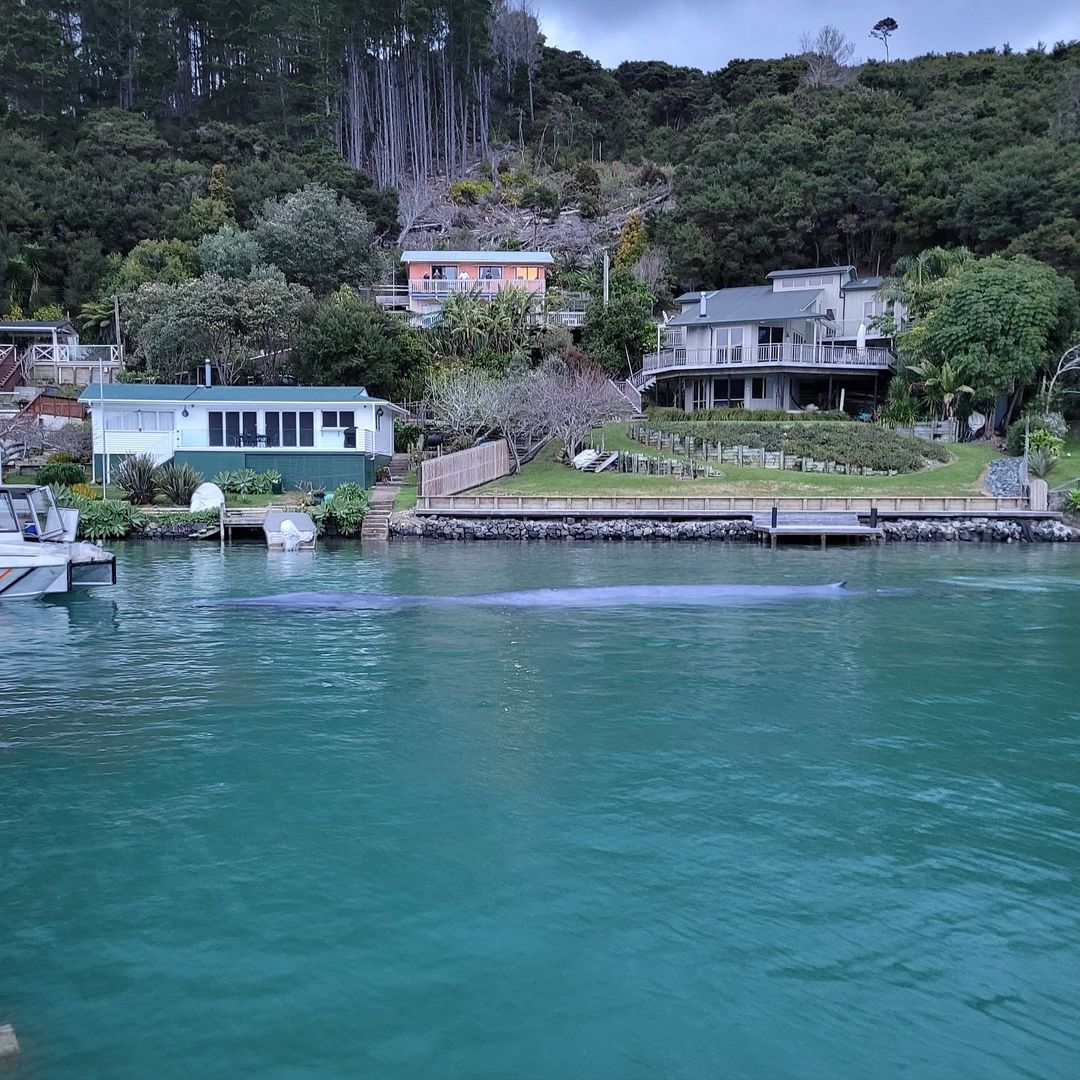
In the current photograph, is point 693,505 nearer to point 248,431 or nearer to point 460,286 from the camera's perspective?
point 248,431

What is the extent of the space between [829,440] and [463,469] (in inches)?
717

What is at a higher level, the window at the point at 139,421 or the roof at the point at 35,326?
the roof at the point at 35,326

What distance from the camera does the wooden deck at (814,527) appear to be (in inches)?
1463

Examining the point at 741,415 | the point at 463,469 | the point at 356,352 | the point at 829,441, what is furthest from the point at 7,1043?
the point at 741,415

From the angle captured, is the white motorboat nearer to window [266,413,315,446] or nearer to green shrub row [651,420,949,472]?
window [266,413,315,446]

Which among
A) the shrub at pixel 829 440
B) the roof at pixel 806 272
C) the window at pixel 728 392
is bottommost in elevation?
the shrub at pixel 829 440

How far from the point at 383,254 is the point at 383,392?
26.6 metres

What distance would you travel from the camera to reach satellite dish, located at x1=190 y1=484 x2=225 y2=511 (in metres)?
39.1

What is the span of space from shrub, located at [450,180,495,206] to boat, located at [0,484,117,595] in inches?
2854

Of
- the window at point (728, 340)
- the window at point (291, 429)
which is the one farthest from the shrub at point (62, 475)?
the window at point (728, 340)

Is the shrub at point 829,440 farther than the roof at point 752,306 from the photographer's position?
No

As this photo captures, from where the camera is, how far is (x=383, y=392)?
176 ft

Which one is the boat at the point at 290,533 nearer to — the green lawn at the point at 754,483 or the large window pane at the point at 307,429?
the large window pane at the point at 307,429

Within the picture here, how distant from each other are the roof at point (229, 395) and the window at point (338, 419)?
51 centimetres
